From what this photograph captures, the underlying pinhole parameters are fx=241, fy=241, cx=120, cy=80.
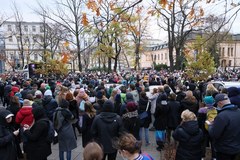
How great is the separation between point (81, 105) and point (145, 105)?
7.30 ft

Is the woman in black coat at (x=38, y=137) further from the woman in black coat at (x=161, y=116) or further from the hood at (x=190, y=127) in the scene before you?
the woman in black coat at (x=161, y=116)

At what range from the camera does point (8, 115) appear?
4566 millimetres

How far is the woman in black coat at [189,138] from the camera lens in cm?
453

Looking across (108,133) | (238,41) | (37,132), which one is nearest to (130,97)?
(108,133)

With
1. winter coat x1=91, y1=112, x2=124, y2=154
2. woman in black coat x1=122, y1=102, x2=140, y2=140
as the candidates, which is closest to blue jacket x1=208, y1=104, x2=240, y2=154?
winter coat x1=91, y1=112, x2=124, y2=154

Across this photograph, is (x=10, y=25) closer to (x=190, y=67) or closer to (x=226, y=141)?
(x=190, y=67)

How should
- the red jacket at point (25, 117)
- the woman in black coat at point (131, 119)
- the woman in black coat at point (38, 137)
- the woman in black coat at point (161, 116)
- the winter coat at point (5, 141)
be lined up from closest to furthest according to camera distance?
the winter coat at point (5, 141)
the woman in black coat at point (38, 137)
the red jacket at point (25, 117)
the woman in black coat at point (131, 119)
the woman in black coat at point (161, 116)

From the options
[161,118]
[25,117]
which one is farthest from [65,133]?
[161,118]

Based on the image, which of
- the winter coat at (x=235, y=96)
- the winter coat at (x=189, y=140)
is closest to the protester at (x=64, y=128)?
the winter coat at (x=189, y=140)

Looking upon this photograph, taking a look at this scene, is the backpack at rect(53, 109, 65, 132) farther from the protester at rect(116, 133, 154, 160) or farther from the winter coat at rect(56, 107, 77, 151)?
the protester at rect(116, 133, 154, 160)

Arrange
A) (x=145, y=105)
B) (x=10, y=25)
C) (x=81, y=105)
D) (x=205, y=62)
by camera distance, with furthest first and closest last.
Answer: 1. (x=10, y=25)
2. (x=205, y=62)
3. (x=81, y=105)
4. (x=145, y=105)

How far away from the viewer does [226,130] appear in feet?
13.5

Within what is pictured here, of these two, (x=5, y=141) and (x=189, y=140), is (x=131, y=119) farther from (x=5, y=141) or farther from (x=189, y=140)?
(x=5, y=141)

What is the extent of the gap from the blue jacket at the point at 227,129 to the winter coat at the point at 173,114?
2761mm
